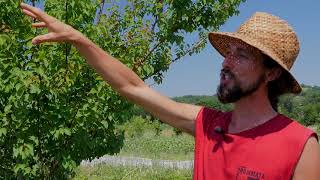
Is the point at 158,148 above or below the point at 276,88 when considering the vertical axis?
above

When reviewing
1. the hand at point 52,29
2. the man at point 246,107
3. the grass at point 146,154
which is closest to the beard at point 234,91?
the man at point 246,107

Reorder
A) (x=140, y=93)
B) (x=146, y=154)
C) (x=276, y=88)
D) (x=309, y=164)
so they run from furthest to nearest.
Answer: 1. (x=146, y=154)
2. (x=140, y=93)
3. (x=276, y=88)
4. (x=309, y=164)

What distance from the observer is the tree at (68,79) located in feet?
17.3

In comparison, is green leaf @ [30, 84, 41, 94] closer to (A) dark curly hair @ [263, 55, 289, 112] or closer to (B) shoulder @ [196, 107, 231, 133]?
(B) shoulder @ [196, 107, 231, 133]

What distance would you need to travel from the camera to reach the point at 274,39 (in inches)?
104

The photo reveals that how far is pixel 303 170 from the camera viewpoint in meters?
2.36

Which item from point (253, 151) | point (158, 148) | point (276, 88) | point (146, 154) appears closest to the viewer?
point (253, 151)

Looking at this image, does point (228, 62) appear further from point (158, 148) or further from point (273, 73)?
point (158, 148)

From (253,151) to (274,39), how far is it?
21.5 inches

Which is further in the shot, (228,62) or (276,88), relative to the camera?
(276,88)

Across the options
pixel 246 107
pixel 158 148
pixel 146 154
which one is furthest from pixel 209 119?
pixel 158 148

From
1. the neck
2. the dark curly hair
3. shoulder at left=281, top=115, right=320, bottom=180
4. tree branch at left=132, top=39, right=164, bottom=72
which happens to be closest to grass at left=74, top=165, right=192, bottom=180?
tree branch at left=132, top=39, right=164, bottom=72

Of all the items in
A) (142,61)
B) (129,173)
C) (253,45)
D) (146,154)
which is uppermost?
(146,154)

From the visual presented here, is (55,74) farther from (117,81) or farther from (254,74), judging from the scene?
(254,74)
